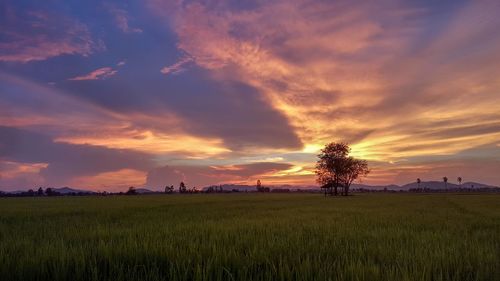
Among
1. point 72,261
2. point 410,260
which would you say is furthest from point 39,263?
point 410,260

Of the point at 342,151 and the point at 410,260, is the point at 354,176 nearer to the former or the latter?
the point at 342,151

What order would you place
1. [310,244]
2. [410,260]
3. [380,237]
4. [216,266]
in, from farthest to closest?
[380,237] < [310,244] < [410,260] < [216,266]

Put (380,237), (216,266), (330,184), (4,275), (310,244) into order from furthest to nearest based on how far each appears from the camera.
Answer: (330,184) < (380,237) < (310,244) < (216,266) < (4,275)

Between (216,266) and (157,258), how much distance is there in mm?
1091

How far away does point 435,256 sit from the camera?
5309 millimetres

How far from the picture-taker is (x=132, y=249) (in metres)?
5.42

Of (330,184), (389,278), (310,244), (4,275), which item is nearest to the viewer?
(389,278)

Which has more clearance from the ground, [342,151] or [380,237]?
[342,151]

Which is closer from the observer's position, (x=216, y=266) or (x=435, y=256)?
(x=216, y=266)

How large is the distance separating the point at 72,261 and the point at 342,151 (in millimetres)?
98224

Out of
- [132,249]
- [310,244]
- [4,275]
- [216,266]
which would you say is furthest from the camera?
[310,244]

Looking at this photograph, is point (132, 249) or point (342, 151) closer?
point (132, 249)

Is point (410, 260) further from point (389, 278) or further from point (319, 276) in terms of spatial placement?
point (319, 276)

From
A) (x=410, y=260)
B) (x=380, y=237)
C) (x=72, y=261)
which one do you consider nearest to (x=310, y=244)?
(x=410, y=260)
